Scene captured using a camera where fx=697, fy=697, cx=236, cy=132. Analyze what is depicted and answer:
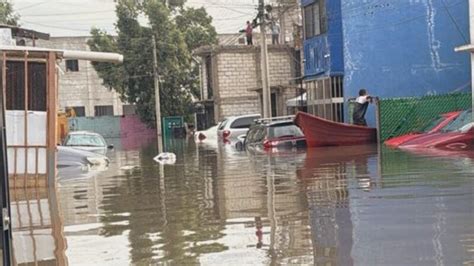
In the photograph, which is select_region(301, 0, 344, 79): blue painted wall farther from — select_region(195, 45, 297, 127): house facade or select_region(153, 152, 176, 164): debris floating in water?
select_region(195, 45, 297, 127): house facade

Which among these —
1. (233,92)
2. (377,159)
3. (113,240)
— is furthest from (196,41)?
(113,240)

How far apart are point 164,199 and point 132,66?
42.4 meters

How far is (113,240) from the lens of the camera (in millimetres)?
7719

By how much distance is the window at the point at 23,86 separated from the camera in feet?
40.8

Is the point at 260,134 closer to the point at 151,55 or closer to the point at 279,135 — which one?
the point at 279,135

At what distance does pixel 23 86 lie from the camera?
12.6 m

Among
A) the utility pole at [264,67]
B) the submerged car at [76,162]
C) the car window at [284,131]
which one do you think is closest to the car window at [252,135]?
Answer: the car window at [284,131]

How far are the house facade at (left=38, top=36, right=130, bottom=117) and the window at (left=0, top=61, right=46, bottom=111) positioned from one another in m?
52.5

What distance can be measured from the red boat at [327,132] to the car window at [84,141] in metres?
8.16

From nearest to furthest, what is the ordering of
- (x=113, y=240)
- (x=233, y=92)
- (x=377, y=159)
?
(x=113, y=240) → (x=377, y=159) → (x=233, y=92)

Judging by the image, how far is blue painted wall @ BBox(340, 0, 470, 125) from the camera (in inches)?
1069

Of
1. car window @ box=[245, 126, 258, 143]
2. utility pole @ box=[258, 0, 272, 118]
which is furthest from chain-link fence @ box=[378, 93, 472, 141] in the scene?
utility pole @ box=[258, 0, 272, 118]

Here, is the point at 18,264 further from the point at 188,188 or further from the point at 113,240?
the point at 188,188

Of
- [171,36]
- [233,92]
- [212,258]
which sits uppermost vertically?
[171,36]
